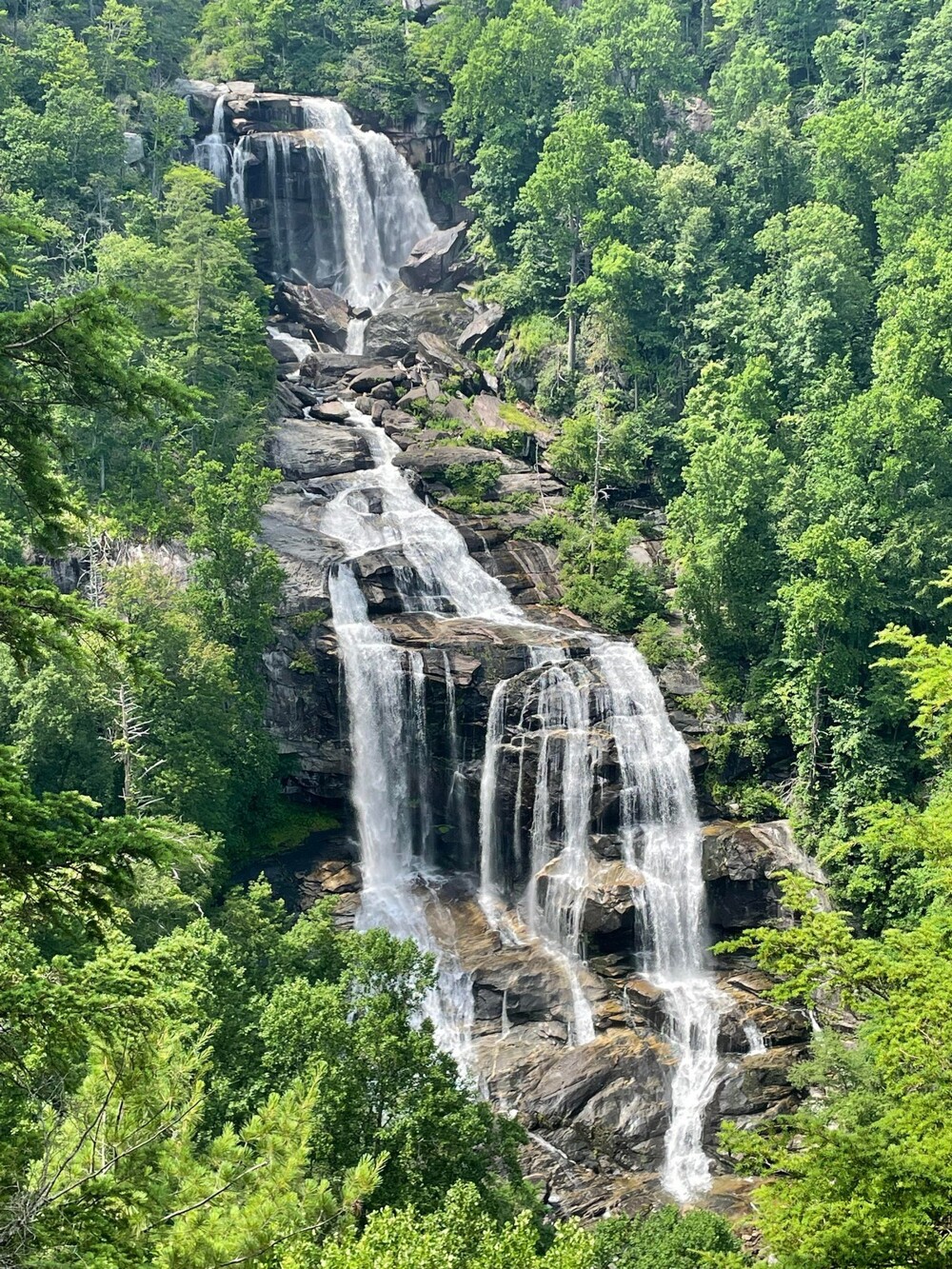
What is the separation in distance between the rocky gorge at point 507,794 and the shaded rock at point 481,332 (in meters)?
5.24

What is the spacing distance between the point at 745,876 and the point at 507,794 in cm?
731

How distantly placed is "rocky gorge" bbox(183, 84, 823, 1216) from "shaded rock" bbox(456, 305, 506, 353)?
524 cm

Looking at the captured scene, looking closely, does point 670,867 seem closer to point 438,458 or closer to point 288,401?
point 438,458

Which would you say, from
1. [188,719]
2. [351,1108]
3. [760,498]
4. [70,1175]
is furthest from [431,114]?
[70,1175]

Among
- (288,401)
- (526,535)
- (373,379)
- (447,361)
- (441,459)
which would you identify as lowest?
(526,535)

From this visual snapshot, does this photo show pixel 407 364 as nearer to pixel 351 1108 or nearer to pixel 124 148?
pixel 124 148

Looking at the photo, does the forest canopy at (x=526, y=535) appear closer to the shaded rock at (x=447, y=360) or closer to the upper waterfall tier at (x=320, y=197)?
the shaded rock at (x=447, y=360)

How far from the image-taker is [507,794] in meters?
36.0

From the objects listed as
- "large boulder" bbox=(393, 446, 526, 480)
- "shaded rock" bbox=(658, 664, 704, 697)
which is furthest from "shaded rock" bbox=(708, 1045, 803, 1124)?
"large boulder" bbox=(393, 446, 526, 480)

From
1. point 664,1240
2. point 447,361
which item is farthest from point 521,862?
point 447,361

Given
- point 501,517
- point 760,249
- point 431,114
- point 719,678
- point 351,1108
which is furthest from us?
point 431,114

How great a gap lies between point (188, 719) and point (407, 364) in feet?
89.5

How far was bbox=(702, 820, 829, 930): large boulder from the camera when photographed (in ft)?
112

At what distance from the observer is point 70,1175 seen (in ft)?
33.7
